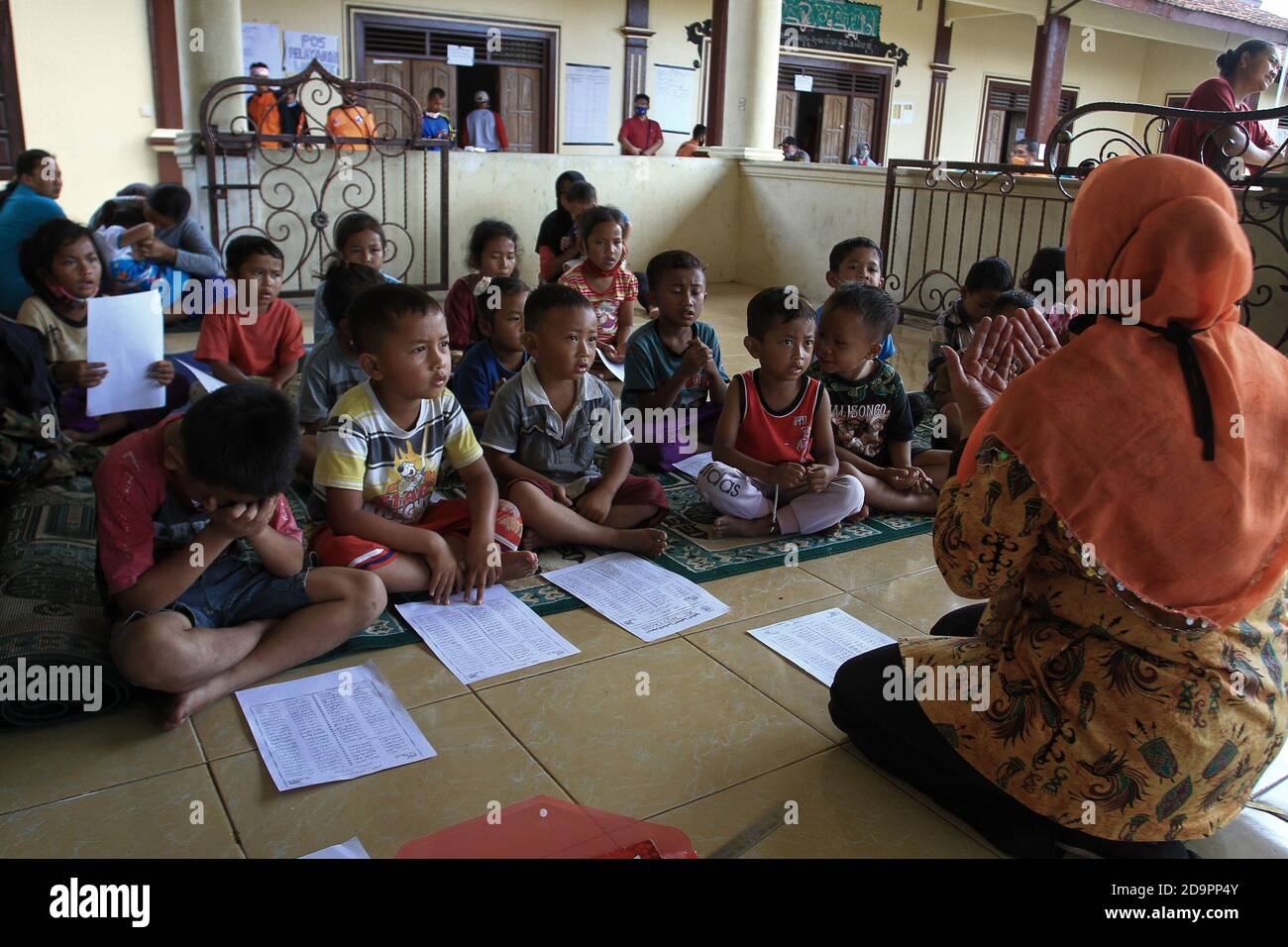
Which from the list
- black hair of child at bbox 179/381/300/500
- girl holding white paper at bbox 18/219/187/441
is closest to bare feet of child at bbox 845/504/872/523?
black hair of child at bbox 179/381/300/500

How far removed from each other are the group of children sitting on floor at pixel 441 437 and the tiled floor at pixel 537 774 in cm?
18

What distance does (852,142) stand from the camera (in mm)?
12484

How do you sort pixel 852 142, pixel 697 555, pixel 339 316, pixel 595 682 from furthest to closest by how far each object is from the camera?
pixel 852 142 → pixel 339 316 → pixel 697 555 → pixel 595 682

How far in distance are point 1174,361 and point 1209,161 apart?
163 inches

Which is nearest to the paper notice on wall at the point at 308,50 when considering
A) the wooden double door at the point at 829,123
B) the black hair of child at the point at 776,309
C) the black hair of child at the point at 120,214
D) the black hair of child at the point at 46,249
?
the black hair of child at the point at 120,214

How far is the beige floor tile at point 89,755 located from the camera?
165cm

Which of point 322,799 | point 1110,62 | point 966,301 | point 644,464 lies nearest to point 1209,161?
point 966,301

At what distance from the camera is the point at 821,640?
7.47ft

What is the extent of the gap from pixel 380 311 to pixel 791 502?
4.31 feet

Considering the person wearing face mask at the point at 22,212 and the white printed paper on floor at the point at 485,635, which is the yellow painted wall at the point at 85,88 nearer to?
the person wearing face mask at the point at 22,212

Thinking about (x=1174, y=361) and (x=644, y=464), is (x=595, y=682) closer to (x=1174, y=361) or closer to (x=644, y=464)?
(x=1174, y=361)

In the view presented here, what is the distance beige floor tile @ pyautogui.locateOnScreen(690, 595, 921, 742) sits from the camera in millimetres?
2006

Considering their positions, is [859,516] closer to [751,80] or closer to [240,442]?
[240,442]
